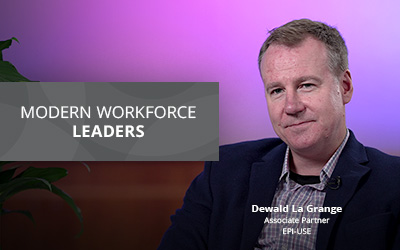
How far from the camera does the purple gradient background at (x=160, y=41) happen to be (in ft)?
7.39

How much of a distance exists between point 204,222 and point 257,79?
40.8 inches

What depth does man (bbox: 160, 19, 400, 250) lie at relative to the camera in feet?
4.07

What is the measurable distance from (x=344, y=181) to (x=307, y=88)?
0.32 meters

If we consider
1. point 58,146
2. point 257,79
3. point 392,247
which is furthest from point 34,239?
point 392,247

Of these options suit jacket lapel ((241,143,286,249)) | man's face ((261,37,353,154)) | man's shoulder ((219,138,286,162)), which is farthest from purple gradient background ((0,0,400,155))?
man's face ((261,37,353,154))

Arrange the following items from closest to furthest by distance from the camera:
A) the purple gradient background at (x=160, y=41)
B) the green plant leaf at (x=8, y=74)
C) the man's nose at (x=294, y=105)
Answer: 1. the man's nose at (x=294, y=105)
2. the green plant leaf at (x=8, y=74)
3. the purple gradient background at (x=160, y=41)

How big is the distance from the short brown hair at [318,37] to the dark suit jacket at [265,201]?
26 centimetres

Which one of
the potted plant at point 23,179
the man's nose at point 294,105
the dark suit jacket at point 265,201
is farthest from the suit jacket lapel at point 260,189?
the potted plant at point 23,179

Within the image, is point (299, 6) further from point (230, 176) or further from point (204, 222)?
point (204, 222)

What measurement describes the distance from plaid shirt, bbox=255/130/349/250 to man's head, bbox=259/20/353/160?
80 millimetres

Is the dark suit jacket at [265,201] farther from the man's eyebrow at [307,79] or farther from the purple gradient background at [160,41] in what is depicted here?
the purple gradient background at [160,41]

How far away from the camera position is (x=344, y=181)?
129 cm

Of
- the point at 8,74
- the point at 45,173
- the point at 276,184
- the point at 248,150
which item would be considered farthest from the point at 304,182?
the point at 8,74

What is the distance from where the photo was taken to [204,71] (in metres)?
2.26
